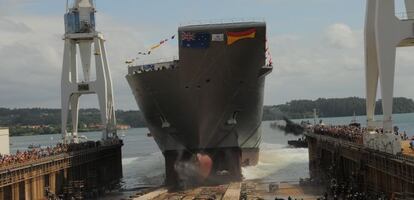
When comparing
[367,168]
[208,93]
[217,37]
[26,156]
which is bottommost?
[367,168]

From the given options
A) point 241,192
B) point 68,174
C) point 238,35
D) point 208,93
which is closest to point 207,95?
point 208,93

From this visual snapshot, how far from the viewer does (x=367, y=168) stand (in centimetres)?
3309

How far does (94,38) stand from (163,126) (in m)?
13.5

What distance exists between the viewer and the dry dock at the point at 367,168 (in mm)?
25609

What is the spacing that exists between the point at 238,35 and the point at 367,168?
13.2m

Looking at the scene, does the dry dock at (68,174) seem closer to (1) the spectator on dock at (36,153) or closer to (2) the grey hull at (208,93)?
(1) the spectator on dock at (36,153)

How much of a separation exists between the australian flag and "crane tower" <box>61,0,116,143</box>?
16695 millimetres

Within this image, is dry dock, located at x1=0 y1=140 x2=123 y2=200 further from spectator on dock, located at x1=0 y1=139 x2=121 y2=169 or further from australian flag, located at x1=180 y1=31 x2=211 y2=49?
australian flag, located at x1=180 y1=31 x2=211 y2=49

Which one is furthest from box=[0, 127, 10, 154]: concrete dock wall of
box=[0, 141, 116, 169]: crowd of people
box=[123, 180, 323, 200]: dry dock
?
box=[123, 180, 323, 200]: dry dock

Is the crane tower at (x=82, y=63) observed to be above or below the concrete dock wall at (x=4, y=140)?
above

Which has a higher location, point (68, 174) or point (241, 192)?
point (68, 174)

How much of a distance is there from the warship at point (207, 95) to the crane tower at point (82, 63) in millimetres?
7119

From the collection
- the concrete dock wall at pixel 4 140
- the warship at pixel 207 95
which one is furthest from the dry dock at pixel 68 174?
the warship at pixel 207 95

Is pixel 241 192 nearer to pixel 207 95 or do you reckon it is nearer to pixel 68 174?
pixel 207 95
